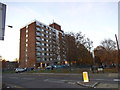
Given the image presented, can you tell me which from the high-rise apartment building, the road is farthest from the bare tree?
the road

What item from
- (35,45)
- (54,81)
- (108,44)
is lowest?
(54,81)

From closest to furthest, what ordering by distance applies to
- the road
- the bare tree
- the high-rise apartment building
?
1. the road
2. the bare tree
3. the high-rise apartment building

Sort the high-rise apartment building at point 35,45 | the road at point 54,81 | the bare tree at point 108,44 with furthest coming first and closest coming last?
the high-rise apartment building at point 35,45 → the bare tree at point 108,44 → the road at point 54,81

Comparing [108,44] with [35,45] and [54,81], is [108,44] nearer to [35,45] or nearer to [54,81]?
[35,45]

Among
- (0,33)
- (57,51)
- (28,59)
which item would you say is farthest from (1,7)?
(28,59)

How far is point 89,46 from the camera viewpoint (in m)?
43.5

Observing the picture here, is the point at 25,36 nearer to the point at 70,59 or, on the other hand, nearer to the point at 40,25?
the point at 40,25

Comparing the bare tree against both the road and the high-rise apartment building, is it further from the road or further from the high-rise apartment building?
the road

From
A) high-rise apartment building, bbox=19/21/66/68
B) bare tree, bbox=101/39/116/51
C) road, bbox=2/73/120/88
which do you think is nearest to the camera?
road, bbox=2/73/120/88

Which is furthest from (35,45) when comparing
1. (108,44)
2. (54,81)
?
(54,81)

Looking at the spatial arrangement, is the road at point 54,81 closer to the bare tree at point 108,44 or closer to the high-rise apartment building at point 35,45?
the bare tree at point 108,44

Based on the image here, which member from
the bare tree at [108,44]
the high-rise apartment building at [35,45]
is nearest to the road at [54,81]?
the bare tree at [108,44]

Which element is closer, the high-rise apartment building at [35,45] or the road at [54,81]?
the road at [54,81]

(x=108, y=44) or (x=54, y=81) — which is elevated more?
(x=108, y=44)
